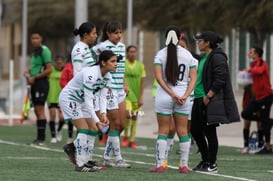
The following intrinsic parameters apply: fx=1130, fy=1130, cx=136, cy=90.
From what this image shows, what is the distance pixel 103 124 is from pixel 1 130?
14104mm

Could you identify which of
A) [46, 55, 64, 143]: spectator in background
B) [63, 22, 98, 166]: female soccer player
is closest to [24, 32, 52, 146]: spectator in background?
[46, 55, 64, 143]: spectator in background

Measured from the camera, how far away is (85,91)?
14195 mm

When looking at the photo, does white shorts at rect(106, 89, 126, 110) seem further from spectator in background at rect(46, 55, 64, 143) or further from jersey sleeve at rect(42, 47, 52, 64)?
spectator in background at rect(46, 55, 64, 143)

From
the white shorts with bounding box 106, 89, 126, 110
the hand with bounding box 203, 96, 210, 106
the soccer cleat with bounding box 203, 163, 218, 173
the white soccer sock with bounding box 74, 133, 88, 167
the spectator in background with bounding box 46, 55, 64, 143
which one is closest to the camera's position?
the white soccer sock with bounding box 74, 133, 88, 167

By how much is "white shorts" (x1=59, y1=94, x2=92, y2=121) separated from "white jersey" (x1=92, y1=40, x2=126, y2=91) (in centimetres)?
113

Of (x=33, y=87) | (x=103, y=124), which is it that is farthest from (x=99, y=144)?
(x=103, y=124)

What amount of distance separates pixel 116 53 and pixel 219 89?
1.70 meters

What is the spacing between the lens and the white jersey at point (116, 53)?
1565cm

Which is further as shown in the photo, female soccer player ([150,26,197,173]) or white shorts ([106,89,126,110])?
white shorts ([106,89,126,110])

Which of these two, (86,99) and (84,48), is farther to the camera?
(84,48)

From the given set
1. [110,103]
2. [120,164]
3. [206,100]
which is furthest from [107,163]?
[206,100]

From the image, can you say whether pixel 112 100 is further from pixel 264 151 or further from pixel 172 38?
pixel 264 151

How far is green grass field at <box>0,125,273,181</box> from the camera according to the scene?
539 inches

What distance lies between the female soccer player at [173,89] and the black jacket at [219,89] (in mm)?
476
